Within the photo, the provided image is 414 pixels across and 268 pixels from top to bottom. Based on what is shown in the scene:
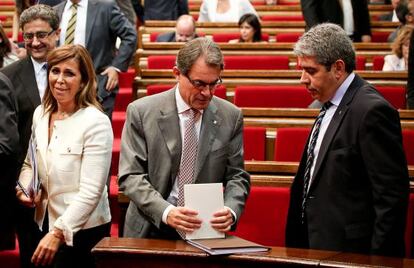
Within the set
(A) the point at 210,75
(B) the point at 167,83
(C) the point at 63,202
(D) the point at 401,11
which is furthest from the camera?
(D) the point at 401,11

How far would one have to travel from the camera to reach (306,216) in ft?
5.23

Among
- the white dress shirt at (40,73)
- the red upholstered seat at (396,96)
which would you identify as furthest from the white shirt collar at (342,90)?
the red upholstered seat at (396,96)

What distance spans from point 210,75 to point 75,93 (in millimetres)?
330

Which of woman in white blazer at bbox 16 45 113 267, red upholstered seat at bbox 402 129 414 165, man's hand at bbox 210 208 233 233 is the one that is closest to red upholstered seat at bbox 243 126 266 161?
red upholstered seat at bbox 402 129 414 165

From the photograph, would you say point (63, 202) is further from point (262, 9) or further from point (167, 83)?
point (262, 9)

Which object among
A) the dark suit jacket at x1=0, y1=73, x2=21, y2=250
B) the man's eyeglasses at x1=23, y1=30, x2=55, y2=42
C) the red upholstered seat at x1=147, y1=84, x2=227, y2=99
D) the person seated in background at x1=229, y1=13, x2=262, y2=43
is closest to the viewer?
the dark suit jacket at x1=0, y1=73, x2=21, y2=250

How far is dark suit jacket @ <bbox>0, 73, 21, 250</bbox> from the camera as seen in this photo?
5.47 ft

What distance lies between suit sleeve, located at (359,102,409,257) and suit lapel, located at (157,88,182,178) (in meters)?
0.34

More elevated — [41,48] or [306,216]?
[41,48]

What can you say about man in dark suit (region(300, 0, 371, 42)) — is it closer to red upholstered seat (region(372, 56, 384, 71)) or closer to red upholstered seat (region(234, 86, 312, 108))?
red upholstered seat (region(372, 56, 384, 71))

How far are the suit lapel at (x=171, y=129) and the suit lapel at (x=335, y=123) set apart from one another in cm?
26

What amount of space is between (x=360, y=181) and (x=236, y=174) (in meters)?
0.23

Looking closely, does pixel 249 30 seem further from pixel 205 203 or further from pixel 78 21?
pixel 205 203

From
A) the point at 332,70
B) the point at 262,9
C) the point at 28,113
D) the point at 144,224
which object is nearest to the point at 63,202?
the point at 144,224
